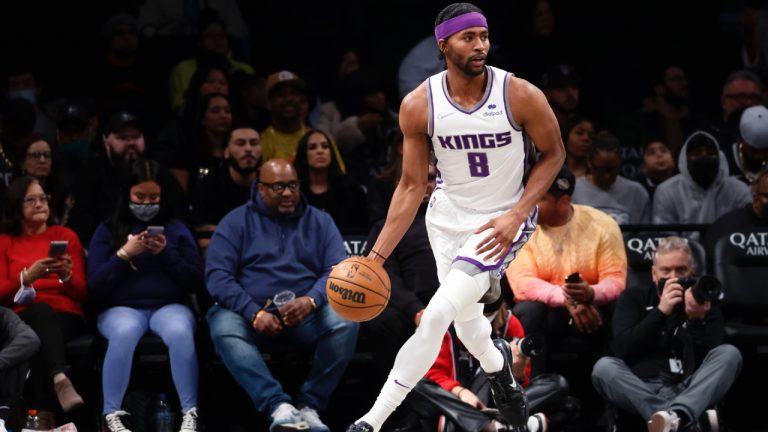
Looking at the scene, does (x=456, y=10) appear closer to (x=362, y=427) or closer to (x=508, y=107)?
(x=508, y=107)

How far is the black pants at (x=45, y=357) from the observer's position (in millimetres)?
7934

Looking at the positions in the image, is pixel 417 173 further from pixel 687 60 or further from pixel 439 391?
pixel 687 60

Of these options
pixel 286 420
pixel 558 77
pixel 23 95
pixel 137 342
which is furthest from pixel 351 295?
pixel 23 95

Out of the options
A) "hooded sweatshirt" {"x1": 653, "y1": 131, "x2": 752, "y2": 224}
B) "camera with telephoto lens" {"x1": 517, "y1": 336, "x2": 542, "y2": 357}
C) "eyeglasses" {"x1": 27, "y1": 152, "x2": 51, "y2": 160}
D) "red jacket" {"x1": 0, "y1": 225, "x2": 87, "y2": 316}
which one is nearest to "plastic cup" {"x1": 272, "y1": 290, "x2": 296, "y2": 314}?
"red jacket" {"x1": 0, "y1": 225, "x2": 87, "y2": 316}

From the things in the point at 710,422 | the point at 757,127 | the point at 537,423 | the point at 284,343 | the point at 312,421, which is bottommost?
the point at 710,422

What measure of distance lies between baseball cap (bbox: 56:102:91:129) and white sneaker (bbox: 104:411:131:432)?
2633 millimetres

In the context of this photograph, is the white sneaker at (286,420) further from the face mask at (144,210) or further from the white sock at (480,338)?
the face mask at (144,210)

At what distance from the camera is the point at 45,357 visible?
7.95 m

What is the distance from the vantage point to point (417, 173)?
6.64 m

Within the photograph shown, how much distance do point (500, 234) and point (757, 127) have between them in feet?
12.5

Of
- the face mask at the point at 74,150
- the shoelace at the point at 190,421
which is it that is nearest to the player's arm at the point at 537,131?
the shoelace at the point at 190,421

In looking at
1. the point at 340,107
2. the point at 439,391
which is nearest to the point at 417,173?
the point at 439,391

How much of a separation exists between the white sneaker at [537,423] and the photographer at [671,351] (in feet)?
1.57

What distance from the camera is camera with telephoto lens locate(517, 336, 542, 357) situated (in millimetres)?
7484
